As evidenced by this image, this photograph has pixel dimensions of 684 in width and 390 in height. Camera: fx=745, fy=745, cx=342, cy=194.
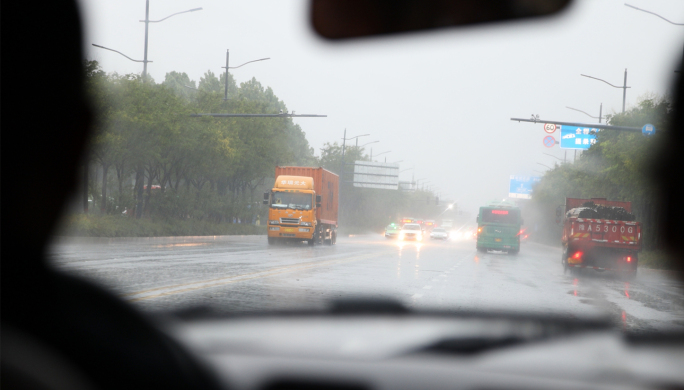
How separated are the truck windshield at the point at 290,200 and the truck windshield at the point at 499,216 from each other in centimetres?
1181

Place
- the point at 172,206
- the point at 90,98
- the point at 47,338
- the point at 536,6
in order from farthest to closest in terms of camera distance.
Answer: the point at 172,206, the point at 90,98, the point at 536,6, the point at 47,338

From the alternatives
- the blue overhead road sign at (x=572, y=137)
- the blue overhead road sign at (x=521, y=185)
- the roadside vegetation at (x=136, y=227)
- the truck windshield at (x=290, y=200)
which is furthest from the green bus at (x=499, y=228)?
the blue overhead road sign at (x=521, y=185)

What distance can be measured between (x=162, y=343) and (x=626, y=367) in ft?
6.03

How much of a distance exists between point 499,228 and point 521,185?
58379mm

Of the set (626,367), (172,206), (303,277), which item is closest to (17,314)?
(626,367)

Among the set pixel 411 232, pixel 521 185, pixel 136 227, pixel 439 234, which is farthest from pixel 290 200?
pixel 521 185

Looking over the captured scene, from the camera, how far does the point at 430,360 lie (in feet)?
8.69

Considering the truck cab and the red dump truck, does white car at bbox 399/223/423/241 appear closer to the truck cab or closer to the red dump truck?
the truck cab

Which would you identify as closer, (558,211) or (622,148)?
(558,211)

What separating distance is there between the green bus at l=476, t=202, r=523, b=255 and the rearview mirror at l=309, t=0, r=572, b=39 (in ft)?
114

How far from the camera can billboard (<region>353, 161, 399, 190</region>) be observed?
78.2 meters

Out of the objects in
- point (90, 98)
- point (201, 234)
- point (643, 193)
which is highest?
point (90, 98)

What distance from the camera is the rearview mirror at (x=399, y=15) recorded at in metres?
7.69

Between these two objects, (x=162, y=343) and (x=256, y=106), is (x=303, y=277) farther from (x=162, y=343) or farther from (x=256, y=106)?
(x=256, y=106)
